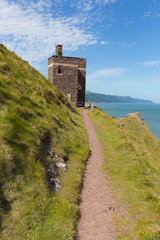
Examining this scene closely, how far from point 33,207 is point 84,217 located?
90.6 inches

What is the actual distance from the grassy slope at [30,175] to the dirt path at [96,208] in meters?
0.44

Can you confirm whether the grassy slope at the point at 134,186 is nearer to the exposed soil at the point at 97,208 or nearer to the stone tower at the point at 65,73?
the exposed soil at the point at 97,208

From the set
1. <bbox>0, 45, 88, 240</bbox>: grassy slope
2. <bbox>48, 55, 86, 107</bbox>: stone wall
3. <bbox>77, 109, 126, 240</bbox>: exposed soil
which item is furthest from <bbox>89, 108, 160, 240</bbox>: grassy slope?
<bbox>48, 55, 86, 107</bbox>: stone wall

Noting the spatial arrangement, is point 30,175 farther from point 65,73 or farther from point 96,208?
point 65,73

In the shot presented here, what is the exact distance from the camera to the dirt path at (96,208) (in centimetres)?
755

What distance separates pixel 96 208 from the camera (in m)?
9.09

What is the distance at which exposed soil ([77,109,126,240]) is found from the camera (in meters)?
7.55

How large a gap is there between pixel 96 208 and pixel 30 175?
11.4ft

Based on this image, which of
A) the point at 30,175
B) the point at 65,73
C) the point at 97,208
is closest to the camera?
the point at 30,175

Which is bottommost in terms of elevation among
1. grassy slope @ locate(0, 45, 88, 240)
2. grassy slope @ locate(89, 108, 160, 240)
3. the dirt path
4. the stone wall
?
the dirt path

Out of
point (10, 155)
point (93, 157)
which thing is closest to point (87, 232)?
point (10, 155)

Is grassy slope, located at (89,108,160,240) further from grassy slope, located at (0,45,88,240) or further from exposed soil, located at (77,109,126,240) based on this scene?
grassy slope, located at (0,45,88,240)

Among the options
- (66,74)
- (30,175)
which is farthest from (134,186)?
(66,74)

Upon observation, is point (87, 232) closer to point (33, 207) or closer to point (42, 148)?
point (33, 207)
